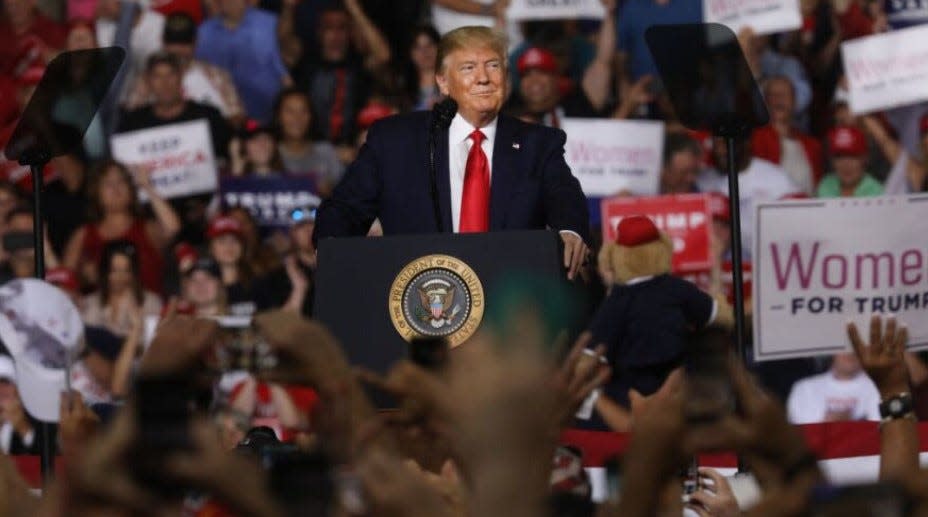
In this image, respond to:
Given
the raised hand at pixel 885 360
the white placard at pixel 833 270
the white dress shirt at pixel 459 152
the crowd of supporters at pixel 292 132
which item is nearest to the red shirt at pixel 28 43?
the crowd of supporters at pixel 292 132

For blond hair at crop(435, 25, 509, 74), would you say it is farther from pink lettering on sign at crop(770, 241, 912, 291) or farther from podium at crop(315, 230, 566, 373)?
pink lettering on sign at crop(770, 241, 912, 291)

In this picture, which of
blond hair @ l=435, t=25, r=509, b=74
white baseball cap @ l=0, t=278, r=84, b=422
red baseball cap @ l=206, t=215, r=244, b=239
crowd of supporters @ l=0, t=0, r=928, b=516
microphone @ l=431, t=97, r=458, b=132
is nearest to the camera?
microphone @ l=431, t=97, r=458, b=132

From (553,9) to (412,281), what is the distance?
5.87m

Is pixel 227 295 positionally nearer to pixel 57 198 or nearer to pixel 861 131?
pixel 57 198

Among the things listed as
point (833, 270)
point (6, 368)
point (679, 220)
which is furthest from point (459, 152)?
point (679, 220)

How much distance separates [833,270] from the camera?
25.8 feet

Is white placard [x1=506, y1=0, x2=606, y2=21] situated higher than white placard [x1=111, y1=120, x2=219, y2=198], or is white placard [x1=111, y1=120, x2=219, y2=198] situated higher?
white placard [x1=506, y1=0, x2=606, y2=21]

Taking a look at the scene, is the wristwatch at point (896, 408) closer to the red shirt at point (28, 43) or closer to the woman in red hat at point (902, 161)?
the woman in red hat at point (902, 161)

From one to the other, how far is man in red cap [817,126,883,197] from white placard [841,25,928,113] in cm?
28

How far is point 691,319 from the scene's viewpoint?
25.0 ft

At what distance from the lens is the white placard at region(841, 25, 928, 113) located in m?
10.1

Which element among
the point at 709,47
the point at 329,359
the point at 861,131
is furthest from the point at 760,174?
the point at 329,359

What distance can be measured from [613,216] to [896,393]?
5.14 metres

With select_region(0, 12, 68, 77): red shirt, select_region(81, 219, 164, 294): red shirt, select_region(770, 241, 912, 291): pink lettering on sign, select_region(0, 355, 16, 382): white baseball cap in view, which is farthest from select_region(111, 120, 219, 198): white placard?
select_region(770, 241, 912, 291): pink lettering on sign
